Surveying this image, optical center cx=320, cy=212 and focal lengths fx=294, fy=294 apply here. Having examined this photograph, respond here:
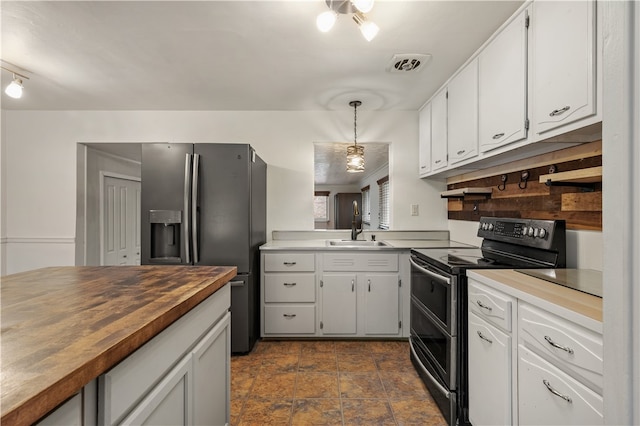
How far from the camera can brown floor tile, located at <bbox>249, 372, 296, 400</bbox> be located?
1973 millimetres

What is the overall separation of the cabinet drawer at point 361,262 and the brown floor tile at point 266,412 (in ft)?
3.80

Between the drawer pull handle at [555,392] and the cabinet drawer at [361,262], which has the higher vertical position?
the cabinet drawer at [361,262]

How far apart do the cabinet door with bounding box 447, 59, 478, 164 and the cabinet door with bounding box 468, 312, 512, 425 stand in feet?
3.96

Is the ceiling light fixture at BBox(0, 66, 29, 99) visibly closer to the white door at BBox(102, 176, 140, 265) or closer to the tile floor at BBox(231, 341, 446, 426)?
the white door at BBox(102, 176, 140, 265)

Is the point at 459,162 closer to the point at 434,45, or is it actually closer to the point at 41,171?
the point at 434,45

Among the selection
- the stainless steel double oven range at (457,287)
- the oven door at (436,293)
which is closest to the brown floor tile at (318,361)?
the stainless steel double oven range at (457,287)

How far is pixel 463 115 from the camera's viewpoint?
2211 mm

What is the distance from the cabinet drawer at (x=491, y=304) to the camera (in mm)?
1278

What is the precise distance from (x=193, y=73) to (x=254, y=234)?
4.72 feet

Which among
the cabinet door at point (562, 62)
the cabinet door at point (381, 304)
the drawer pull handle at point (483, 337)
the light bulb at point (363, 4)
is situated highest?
the light bulb at point (363, 4)

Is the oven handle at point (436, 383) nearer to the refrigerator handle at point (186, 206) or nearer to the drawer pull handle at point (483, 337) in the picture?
the drawer pull handle at point (483, 337)

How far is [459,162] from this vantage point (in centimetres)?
229

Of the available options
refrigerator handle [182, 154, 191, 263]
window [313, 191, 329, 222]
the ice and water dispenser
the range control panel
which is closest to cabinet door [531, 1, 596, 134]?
the range control panel

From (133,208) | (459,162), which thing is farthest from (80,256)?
(459,162)
